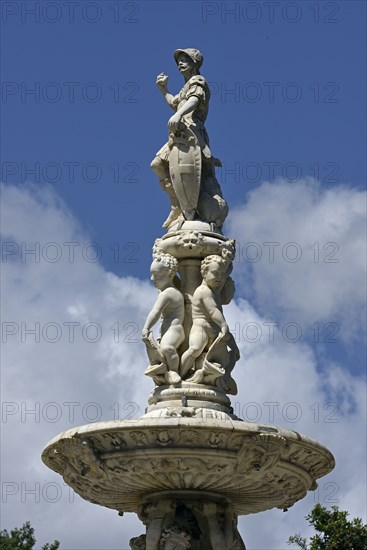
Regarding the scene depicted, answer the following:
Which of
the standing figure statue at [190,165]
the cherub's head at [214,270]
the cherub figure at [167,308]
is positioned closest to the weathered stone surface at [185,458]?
the cherub figure at [167,308]

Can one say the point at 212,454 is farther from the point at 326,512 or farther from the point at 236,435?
the point at 326,512

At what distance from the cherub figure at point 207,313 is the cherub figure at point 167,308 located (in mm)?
182

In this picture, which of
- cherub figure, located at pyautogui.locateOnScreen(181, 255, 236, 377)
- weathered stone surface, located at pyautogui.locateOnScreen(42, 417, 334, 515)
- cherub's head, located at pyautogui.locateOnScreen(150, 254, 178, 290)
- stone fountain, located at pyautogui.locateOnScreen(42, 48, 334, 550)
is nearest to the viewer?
weathered stone surface, located at pyautogui.locateOnScreen(42, 417, 334, 515)

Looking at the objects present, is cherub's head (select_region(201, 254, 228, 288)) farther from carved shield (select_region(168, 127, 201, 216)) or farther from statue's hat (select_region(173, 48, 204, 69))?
statue's hat (select_region(173, 48, 204, 69))

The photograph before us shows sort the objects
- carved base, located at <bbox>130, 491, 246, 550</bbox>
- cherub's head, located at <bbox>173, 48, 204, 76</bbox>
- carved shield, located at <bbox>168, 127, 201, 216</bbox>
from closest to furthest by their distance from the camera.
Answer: carved base, located at <bbox>130, 491, 246, 550</bbox> → carved shield, located at <bbox>168, 127, 201, 216</bbox> → cherub's head, located at <bbox>173, 48, 204, 76</bbox>

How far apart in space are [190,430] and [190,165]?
4920mm

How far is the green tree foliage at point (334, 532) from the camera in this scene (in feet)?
109

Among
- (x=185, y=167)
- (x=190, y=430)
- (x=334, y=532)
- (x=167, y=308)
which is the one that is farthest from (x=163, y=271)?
(x=334, y=532)

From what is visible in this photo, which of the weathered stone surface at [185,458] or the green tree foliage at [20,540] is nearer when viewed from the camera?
the weathered stone surface at [185,458]

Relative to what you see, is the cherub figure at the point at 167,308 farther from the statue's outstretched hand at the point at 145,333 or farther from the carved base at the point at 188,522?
the carved base at the point at 188,522

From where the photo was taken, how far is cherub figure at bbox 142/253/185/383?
20.7 meters

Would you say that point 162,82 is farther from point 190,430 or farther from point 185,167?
point 190,430

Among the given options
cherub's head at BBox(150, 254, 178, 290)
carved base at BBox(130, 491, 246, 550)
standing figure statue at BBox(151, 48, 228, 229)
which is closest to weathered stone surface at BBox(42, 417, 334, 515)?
carved base at BBox(130, 491, 246, 550)

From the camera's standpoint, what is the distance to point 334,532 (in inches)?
1324
